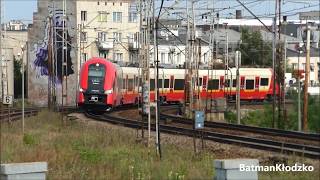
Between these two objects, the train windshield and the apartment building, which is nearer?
the train windshield

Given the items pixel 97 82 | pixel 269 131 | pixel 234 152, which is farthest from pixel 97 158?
pixel 97 82

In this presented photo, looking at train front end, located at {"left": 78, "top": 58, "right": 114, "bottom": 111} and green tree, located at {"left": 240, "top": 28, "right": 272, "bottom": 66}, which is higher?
green tree, located at {"left": 240, "top": 28, "right": 272, "bottom": 66}

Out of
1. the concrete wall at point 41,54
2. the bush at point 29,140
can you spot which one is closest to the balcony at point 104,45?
the concrete wall at point 41,54

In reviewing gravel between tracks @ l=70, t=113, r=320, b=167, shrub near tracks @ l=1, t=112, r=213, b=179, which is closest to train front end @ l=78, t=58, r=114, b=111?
gravel between tracks @ l=70, t=113, r=320, b=167

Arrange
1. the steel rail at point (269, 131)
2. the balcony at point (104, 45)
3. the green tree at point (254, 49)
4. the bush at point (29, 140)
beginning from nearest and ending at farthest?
the bush at point (29, 140)
the steel rail at point (269, 131)
the balcony at point (104, 45)
the green tree at point (254, 49)

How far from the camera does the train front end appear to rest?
3891cm

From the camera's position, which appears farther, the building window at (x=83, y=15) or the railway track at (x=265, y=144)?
the building window at (x=83, y=15)

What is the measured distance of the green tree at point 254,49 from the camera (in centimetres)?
9725

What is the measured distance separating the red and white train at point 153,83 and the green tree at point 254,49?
3790 cm

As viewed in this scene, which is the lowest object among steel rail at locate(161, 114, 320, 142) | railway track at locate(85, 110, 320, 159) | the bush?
steel rail at locate(161, 114, 320, 142)

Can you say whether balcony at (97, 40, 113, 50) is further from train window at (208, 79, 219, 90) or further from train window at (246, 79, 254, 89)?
train window at (208, 79, 219, 90)

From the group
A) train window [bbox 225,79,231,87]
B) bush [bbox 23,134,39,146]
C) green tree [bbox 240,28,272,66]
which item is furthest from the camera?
green tree [bbox 240,28,272,66]

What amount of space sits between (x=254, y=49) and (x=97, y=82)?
6044 centimetres

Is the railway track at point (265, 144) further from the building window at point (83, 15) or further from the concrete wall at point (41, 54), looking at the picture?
the building window at point (83, 15)
